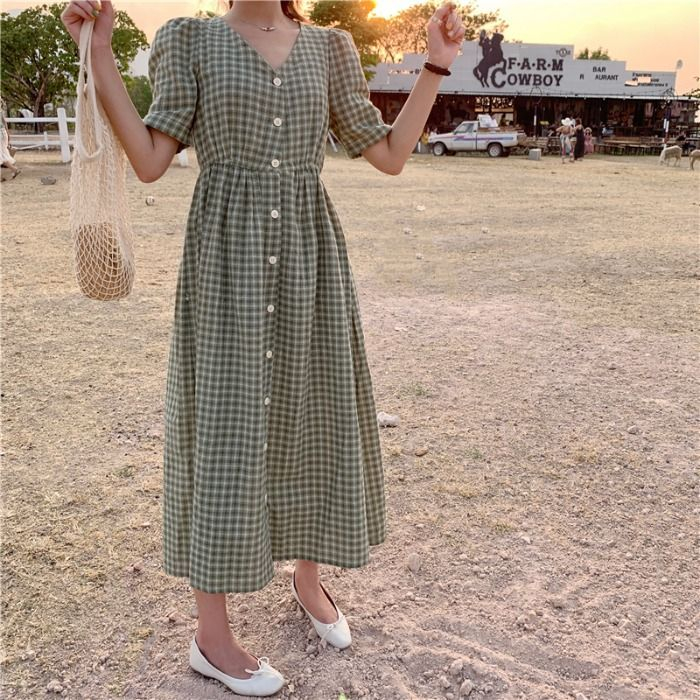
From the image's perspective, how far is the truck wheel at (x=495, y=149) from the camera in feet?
81.0

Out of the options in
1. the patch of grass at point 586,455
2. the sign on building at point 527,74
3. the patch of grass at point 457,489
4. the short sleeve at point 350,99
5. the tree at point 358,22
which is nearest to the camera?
the short sleeve at point 350,99

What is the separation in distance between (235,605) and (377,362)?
7.04 ft

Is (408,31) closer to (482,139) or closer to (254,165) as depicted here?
(482,139)

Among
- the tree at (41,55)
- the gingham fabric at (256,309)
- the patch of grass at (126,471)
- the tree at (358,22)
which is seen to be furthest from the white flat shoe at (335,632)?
the tree at (358,22)

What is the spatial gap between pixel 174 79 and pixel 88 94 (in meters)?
0.19

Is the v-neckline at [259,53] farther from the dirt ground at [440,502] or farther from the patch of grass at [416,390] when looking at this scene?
the patch of grass at [416,390]

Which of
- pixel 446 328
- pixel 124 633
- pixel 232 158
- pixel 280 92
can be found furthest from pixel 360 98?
pixel 446 328

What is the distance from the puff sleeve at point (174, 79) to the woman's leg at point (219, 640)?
3.72 ft

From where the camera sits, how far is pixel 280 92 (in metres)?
1.62

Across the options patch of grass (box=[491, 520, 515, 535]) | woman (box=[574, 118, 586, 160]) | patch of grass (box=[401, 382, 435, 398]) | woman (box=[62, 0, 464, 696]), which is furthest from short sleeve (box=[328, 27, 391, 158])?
woman (box=[574, 118, 586, 160])

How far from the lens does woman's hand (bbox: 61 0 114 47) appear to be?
4.92 feet

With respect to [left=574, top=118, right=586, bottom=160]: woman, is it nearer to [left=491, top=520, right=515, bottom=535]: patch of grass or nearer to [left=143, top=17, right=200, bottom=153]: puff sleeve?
[left=491, top=520, right=515, bottom=535]: patch of grass

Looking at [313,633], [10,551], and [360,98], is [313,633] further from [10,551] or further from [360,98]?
[360,98]

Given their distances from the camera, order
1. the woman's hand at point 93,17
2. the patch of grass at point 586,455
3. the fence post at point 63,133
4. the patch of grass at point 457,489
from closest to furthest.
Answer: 1. the woman's hand at point 93,17
2. the patch of grass at point 457,489
3. the patch of grass at point 586,455
4. the fence post at point 63,133
